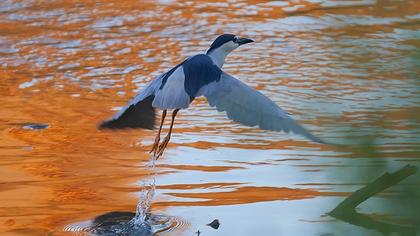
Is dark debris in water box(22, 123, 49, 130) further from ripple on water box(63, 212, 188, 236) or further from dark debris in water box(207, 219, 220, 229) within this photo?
dark debris in water box(207, 219, 220, 229)

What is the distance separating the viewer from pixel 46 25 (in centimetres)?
928

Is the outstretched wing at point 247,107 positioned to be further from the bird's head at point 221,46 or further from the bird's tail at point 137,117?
the bird's head at point 221,46

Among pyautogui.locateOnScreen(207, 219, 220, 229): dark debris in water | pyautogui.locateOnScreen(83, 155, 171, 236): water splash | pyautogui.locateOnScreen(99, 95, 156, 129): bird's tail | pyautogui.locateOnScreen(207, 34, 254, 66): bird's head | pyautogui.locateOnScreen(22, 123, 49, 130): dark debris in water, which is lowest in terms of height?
pyautogui.locateOnScreen(22, 123, 49, 130): dark debris in water

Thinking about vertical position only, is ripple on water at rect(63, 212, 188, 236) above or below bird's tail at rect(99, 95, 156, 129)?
below

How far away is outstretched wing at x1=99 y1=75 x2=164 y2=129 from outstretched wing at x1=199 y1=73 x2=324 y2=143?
A: 0.44 m

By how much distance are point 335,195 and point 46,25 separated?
26.9ft

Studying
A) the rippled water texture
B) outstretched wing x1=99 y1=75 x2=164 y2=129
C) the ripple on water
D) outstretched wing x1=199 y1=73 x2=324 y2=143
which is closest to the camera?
the rippled water texture

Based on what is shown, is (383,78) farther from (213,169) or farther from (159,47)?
(159,47)

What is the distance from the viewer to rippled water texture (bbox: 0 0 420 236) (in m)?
1.14

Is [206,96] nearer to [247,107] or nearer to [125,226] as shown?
[247,107]

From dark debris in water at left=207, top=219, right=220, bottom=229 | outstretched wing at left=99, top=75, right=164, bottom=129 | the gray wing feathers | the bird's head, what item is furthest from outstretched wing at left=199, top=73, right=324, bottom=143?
the bird's head

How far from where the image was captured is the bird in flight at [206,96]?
3953 millimetres

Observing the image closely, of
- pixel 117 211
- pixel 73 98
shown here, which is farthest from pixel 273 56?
pixel 117 211

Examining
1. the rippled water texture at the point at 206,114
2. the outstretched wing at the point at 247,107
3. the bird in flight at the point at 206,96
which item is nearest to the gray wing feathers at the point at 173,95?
the bird in flight at the point at 206,96
